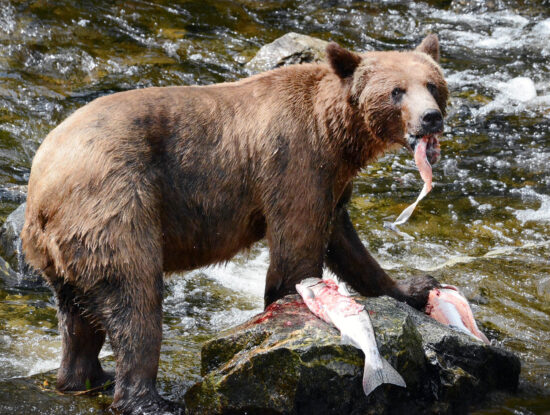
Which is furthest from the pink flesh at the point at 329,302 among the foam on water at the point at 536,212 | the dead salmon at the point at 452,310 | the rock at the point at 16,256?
the foam on water at the point at 536,212

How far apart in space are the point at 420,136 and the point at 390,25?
10500 millimetres

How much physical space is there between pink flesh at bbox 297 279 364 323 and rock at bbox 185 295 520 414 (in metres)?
0.06

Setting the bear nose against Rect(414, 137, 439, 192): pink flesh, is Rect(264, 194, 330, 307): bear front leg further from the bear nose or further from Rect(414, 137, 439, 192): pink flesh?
the bear nose

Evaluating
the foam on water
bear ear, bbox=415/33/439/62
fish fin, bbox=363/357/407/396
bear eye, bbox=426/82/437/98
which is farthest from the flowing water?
bear ear, bbox=415/33/439/62

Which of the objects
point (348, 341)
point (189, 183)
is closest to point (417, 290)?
point (348, 341)

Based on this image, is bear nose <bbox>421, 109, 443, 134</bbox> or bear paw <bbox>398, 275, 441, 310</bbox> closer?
bear nose <bbox>421, 109, 443, 134</bbox>

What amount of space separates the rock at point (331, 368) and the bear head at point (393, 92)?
128 centimetres

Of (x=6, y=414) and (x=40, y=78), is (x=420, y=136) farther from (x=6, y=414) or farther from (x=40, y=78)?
(x=40, y=78)

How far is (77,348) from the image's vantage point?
5.87 meters

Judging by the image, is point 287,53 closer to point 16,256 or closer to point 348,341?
point 16,256

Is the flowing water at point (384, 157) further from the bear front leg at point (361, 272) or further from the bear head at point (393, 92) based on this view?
the bear head at point (393, 92)

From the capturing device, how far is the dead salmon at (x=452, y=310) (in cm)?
629

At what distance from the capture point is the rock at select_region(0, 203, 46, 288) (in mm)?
7855

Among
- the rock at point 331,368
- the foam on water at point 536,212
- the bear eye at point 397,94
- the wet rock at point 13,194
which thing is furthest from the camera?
the foam on water at point 536,212
